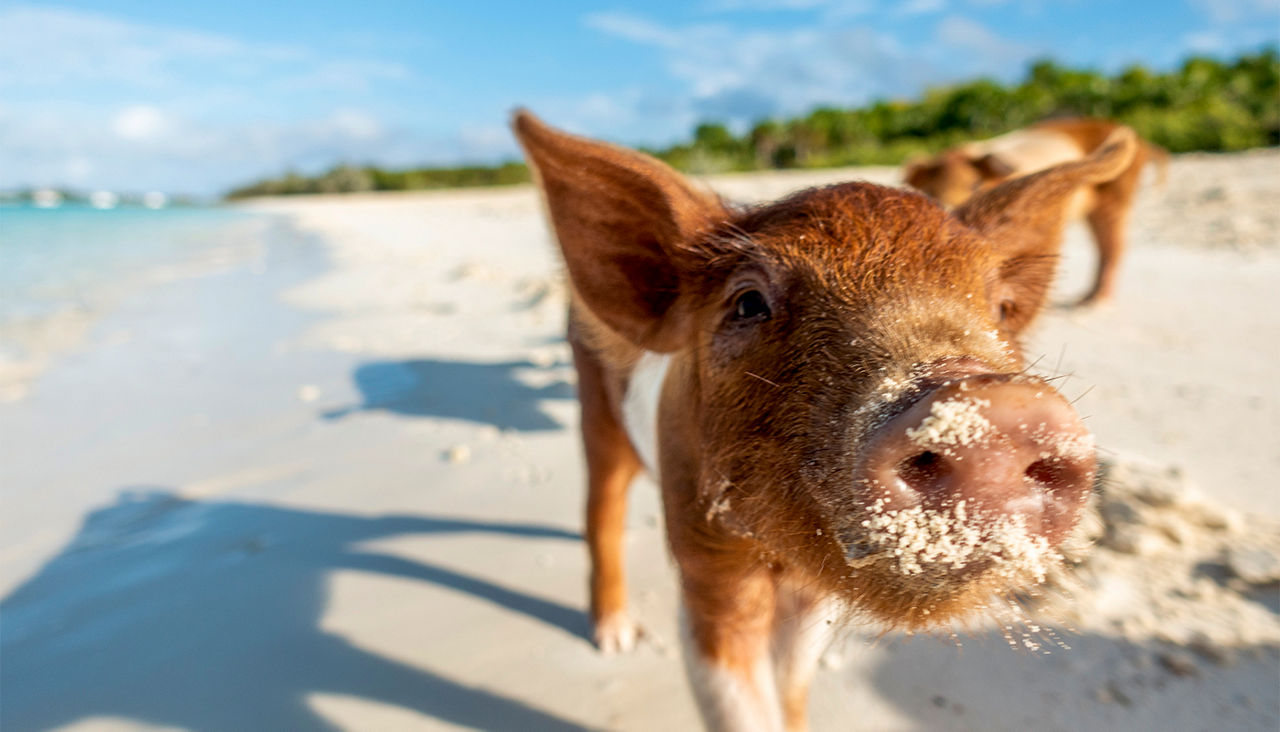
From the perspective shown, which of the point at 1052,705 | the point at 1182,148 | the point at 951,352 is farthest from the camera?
the point at 1182,148

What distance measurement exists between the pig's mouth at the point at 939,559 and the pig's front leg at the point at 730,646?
512 mm

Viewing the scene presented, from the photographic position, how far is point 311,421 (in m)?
4.78

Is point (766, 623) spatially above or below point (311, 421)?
above

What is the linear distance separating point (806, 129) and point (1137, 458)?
45.6 metres

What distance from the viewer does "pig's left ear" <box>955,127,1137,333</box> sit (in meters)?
1.80

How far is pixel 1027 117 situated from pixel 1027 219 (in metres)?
40.7

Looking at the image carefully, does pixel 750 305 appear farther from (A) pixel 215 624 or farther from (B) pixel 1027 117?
(B) pixel 1027 117

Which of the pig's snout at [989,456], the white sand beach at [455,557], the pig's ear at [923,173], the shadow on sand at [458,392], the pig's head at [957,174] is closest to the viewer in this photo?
the pig's snout at [989,456]

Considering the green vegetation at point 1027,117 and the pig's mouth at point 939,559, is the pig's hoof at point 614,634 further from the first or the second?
the green vegetation at point 1027,117

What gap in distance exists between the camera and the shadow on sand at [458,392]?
4.70 meters

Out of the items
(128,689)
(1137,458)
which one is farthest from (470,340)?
(1137,458)

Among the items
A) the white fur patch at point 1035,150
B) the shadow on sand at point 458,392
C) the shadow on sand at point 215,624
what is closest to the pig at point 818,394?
the shadow on sand at point 215,624

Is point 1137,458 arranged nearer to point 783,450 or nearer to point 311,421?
point 783,450

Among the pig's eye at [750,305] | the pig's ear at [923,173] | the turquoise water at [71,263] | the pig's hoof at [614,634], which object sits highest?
the pig's ear at [923,173]
